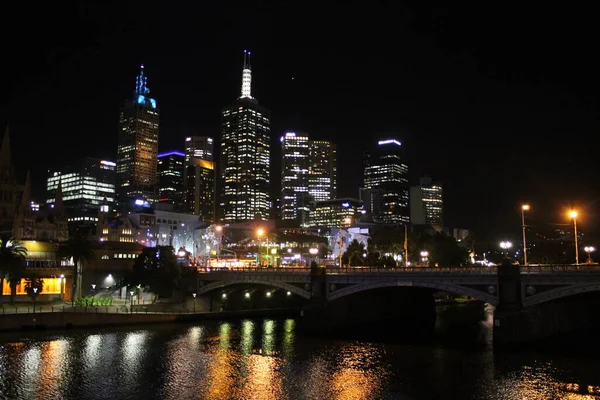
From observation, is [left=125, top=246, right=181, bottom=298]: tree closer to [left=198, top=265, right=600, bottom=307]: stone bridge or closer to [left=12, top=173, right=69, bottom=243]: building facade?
[left=198, top=265, right=600, bottom=307]: stone bridge

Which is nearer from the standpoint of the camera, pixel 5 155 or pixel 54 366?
pixel 54 366

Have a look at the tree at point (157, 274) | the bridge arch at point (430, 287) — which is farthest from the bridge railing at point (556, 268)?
the tree at point (157, 274)

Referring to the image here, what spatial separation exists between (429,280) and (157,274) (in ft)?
159

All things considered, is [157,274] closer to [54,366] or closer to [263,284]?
[263,284]

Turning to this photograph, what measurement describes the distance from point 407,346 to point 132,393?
115 ft

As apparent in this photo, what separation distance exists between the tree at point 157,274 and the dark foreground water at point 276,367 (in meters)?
20.6

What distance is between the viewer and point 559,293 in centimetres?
6119

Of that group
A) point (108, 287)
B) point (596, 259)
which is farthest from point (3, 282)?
point (596, 259)

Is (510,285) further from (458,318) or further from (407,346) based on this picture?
(458,318)

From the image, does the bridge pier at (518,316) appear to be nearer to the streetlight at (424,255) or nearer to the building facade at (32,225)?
the streetlight at (424,255)

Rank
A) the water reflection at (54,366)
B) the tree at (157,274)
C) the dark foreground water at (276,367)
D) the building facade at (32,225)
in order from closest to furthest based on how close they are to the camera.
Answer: the dark foreground water at (276,367) < the water reflection at (54,366) < the tree at (157,274) < the building facade at (32,225)

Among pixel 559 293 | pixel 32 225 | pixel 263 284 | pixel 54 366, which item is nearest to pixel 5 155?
pixel 32 225

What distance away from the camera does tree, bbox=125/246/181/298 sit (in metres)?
93.4

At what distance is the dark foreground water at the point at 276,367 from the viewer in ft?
147
